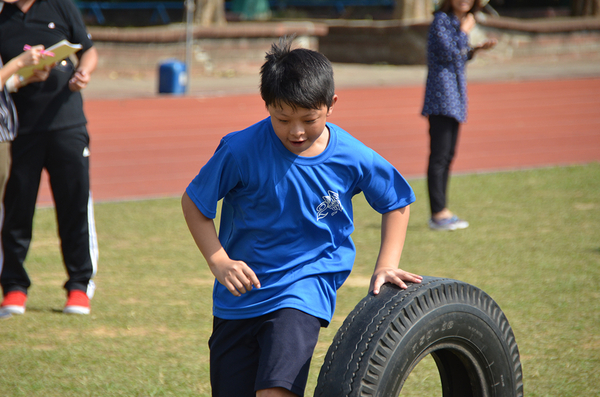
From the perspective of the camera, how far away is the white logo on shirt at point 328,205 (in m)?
2.13

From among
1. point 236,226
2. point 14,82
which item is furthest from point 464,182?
point 236,226

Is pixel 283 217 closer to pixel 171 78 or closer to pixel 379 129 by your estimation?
pixel 379 129

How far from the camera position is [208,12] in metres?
19.4

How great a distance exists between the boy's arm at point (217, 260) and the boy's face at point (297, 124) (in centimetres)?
34

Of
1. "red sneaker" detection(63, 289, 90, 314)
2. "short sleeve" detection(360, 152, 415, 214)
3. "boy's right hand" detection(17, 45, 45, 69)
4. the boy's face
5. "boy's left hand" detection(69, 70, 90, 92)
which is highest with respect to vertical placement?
the boy's face

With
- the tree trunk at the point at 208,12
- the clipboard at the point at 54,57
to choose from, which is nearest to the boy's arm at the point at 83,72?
the clipboard at the point at 54,57

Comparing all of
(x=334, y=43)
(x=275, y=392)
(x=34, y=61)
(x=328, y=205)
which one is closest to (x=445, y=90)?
(x=34, y=61)

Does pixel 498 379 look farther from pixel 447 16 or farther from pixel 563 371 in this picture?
pixel 447 16

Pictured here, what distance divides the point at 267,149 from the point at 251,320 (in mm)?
526

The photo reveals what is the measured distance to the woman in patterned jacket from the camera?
5.51 meters

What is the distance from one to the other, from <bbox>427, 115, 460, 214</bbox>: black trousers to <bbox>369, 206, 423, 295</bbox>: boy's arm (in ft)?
11.4

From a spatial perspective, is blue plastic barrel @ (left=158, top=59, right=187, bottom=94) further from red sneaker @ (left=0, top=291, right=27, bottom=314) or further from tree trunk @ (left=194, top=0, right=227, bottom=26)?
red sneaker @ (left=0, top=291, right=27, bottom=314)

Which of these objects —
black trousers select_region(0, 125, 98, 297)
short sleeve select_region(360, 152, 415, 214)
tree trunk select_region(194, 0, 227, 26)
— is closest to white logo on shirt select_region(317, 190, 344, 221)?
short sleeve select_region(360, 152, 415, 214)

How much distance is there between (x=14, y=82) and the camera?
3553 millimetres
